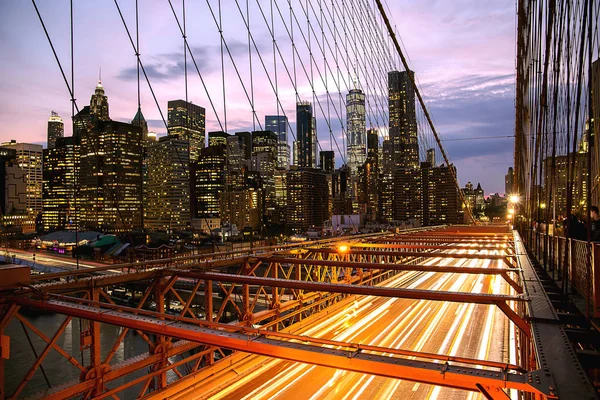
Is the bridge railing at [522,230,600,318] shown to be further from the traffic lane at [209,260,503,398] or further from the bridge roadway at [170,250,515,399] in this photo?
the traffic lane at [209,260,503,398]

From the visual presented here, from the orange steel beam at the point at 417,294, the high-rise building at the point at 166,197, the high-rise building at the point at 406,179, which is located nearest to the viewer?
the orange steel beam at the point at 417,294

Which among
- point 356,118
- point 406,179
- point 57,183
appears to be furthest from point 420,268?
point 406,179

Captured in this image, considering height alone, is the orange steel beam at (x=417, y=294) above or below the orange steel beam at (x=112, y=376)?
above

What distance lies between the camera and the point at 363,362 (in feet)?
10.3

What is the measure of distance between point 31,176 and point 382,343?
437ft

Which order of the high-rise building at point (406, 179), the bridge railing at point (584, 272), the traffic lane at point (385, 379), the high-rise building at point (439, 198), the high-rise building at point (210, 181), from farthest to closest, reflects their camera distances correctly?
the high-rise building at point (210, 181) → the high-rise building at point (406, 179) → the high-rise building at point (439, 198) → the traffic lane at point (385, 379) → the bridge railing at point (584, 272)

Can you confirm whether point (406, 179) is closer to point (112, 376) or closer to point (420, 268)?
point (420, 268)

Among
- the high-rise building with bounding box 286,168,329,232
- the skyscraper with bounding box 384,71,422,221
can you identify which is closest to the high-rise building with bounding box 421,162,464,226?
the skyscraper with bounding box 384,71,422,221

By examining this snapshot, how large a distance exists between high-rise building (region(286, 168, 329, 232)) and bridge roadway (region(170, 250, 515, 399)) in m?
116

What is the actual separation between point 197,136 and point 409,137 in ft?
275

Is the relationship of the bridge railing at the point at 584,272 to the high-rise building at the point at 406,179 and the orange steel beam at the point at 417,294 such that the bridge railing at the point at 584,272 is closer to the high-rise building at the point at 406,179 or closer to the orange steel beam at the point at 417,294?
the orange steel beam at the point at 417,294

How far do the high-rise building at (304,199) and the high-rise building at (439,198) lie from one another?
3484cm

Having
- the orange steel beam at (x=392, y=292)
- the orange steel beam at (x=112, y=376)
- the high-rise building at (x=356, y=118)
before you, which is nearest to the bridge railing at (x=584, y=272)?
the orange steel beam at (x=392, y=292)

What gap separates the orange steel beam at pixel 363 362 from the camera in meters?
2.76
